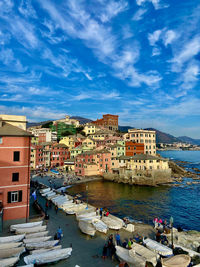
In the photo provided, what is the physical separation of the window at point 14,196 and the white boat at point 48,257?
1021 centimetres

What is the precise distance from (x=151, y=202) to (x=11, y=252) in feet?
120

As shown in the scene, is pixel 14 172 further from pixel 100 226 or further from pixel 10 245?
pixel 100 226

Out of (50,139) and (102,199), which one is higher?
(50,139)

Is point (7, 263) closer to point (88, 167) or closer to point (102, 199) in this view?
point (102, 199)

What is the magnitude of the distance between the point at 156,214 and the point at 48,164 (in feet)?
209

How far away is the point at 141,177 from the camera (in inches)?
2655

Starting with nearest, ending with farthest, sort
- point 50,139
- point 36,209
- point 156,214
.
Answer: point 36,209
point 156,214
point 50,139

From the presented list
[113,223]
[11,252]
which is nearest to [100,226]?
[113,223]

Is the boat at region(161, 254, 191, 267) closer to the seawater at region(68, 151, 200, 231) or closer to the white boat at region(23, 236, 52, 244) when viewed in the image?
the white boat at region(23, 236, 52, 244)

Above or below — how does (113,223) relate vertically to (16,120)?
below

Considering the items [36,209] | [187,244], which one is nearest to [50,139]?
[36,209]

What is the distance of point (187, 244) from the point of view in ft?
71.7

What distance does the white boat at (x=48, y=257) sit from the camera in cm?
1504

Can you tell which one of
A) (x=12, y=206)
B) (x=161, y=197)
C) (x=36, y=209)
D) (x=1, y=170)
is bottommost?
(x=161, y=197)
